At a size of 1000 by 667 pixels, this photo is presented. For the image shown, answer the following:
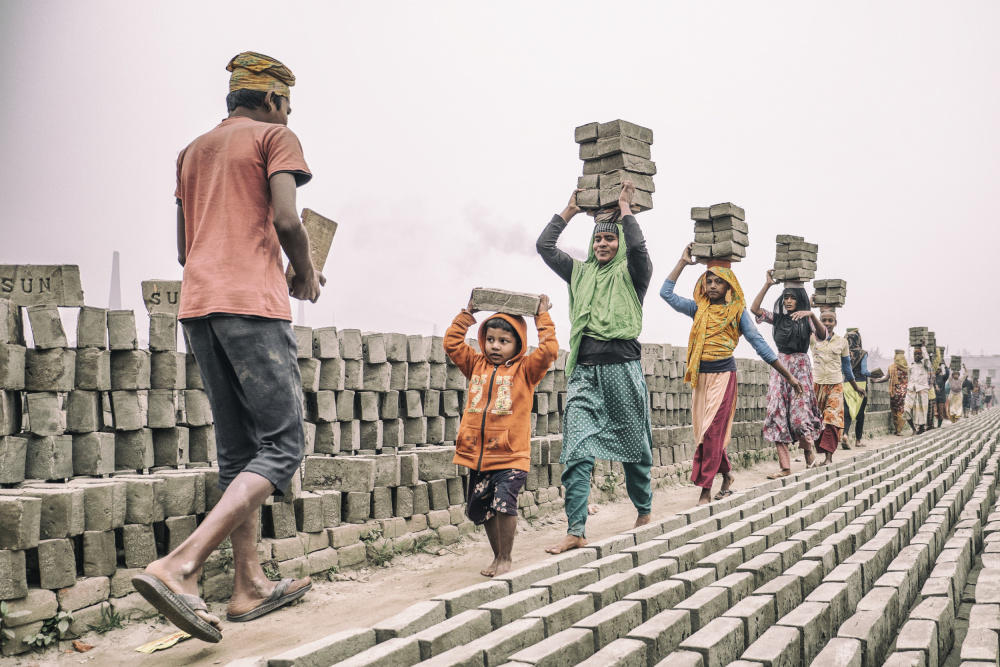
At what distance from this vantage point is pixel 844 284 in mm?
10836

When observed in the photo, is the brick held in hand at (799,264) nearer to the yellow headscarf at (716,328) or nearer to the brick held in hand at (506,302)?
the yellow headscarf at (716,328)

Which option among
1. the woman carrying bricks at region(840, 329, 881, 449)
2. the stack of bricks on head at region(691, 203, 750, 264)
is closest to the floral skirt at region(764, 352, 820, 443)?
the stack of bricks on head at region(691, 203, 750, 264)

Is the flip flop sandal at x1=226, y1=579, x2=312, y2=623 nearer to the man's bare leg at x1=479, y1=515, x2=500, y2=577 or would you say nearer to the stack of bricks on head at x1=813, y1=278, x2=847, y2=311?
the man's bare leg at x1=479, y1=515, x2=500, y2=577

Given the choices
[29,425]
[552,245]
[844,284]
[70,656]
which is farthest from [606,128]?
[844,284]

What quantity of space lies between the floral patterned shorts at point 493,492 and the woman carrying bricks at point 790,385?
15.5ft

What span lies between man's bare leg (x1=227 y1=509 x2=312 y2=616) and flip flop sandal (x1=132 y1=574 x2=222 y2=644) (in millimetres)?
503

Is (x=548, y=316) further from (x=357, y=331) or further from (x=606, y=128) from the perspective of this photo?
(x=606, y=128)

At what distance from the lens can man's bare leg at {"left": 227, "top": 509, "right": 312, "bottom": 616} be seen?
123 inches

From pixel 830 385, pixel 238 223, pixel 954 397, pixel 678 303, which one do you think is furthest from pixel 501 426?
pixel 954 397

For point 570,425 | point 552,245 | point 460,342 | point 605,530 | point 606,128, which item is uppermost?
point 606,128

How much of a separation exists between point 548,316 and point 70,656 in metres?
2.58

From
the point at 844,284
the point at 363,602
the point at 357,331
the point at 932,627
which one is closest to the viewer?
the point at 932,627

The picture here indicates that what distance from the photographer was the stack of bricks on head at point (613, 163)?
5.03 m

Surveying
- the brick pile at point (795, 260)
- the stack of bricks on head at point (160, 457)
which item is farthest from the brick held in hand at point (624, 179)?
the brick pile at point (795, 260)
